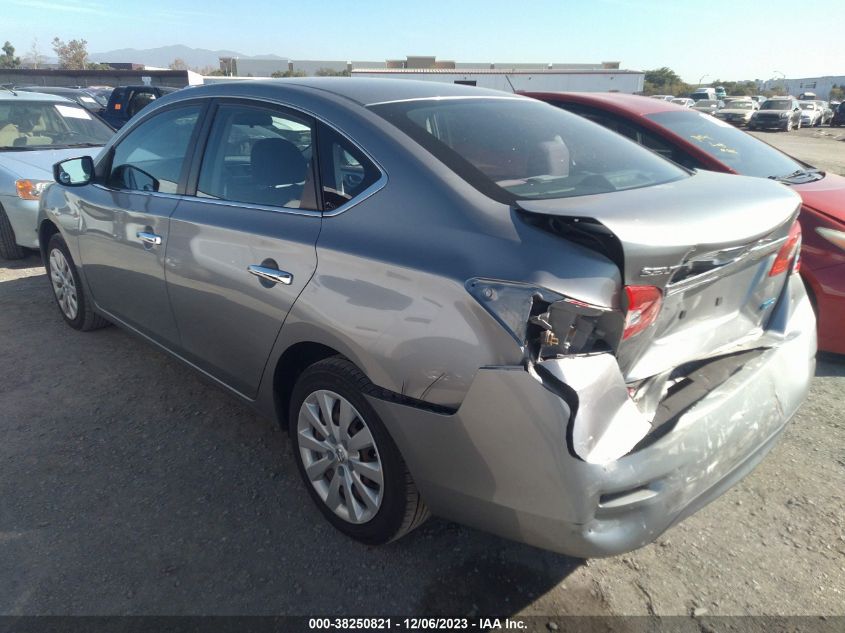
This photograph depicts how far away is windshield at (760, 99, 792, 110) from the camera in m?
33.4

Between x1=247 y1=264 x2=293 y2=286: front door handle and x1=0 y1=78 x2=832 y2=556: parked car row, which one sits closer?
x1=0 y1=78 x2=832 y2=556: parked car row

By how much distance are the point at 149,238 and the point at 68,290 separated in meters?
1.79

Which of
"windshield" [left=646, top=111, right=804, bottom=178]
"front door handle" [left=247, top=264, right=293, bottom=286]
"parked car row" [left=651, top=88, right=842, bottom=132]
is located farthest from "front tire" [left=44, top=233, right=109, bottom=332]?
"parked car row" [left=651, top=88, right=842, bottom=132]

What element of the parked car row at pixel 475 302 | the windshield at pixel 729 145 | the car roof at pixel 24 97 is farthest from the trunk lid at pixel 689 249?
the car roof at pixel 24 97

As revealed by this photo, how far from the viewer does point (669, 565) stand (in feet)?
7.97

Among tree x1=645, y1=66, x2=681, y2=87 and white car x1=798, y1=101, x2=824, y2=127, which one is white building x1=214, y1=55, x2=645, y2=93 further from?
tree x1=645, y1=66, x2=681, y2=87

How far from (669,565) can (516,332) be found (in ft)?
4.25

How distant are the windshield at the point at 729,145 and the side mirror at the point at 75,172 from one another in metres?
4.08

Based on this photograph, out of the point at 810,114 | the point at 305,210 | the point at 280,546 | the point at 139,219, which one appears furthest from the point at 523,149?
the point at 810,114

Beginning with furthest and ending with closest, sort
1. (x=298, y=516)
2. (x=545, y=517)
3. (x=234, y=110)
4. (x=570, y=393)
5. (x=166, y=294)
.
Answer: (x=166, y=294)
(x=234, y=110)
(x=298, y=516)
(x=545, y=517)
(x=570, y=393)

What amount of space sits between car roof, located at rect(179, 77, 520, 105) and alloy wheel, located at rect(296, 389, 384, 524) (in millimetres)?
1238

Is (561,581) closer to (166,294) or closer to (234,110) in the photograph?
(166,294)

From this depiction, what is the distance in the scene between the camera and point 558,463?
179 cm

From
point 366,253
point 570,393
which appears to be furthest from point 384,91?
point 570,393
